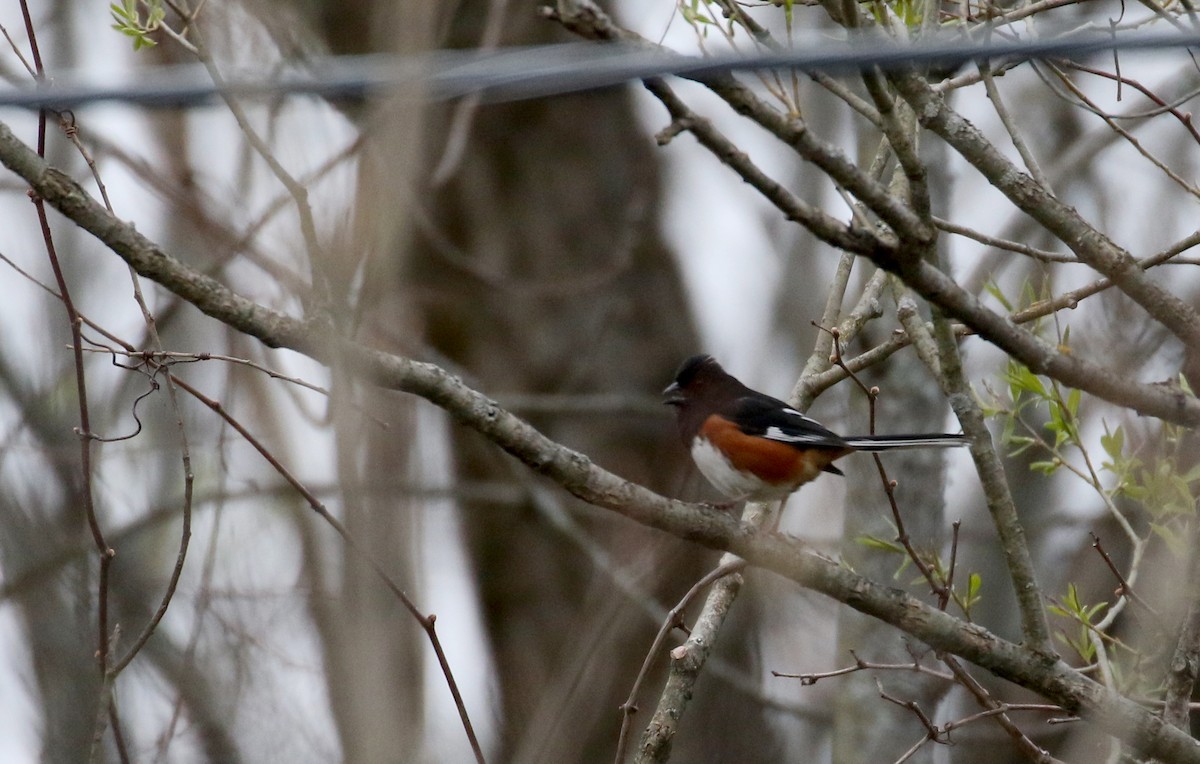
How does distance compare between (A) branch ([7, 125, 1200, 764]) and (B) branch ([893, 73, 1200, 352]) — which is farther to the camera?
(B) branch ([893, 73, 1200, 352])

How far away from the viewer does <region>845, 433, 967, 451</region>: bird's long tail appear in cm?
317

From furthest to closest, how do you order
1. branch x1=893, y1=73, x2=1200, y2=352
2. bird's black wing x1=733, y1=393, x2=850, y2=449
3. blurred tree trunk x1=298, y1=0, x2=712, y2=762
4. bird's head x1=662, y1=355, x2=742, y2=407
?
blurred tree trunk x1=298, y1=0, x2=712, y2=762 → bird's head x1=662, y1=355, x2=742, y2=407 → bird's black wing x1=733, y1=393, x2=850, y2=449 → branch x1=893, y1=73, x2=1200, y2=352

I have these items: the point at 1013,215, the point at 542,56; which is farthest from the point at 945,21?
the point at 1013,215

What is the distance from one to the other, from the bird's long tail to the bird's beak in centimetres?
86

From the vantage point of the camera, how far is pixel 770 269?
947 centimetres

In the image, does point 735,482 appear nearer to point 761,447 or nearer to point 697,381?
point 761,447

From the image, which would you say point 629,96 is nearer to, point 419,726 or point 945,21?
point 945,21

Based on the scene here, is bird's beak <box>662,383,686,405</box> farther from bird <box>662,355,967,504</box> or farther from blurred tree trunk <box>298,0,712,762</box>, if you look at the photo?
blurred tree trunk <box>298,0,712,762</box>

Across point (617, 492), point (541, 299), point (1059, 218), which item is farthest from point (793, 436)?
point (541, 299)

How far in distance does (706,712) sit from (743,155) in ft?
13.1

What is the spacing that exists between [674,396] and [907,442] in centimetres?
129

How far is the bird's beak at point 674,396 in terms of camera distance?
4.47 metres

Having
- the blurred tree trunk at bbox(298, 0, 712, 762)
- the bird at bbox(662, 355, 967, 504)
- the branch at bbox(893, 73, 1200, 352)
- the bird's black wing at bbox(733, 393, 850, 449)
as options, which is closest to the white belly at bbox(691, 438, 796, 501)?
the bird at bbox(662, 355, 967, 504)

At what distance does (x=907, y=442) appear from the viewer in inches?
133
